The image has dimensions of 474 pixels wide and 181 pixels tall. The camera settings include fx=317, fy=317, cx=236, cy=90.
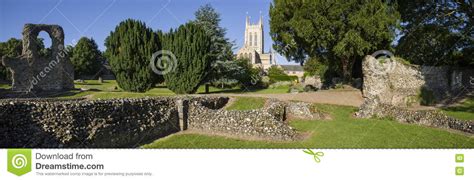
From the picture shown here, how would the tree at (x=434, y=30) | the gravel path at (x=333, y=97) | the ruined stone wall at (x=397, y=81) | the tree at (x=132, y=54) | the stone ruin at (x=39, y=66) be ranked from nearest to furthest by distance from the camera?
the tree at (x=434, y=30) → the gravel path at (x=333, y=97) → the ruined stone wall at (x=397, y=81) → the stone ruin at (x=39, y=66) → the tree at (x=132, y=54)

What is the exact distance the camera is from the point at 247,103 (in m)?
15.1

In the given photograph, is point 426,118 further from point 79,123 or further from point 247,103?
point 79,123

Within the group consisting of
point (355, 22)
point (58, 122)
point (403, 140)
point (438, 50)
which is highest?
point (355, 22)

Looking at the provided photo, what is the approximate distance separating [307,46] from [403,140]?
1344 cm

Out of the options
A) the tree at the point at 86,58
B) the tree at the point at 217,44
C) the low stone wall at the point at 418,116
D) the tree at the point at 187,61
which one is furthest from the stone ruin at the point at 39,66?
the tree at the point at 86,58

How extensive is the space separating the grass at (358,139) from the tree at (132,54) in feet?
42.4

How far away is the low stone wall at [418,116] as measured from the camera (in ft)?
33.5

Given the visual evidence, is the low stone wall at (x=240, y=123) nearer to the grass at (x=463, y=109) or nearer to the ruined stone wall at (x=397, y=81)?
the grass at (x=463, y=109)

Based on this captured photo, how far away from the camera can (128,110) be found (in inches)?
374

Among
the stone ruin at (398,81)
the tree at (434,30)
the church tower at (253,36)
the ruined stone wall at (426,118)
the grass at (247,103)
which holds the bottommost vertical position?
the ruined stone wall at (426,118)

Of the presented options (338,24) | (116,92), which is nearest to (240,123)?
(338,24)

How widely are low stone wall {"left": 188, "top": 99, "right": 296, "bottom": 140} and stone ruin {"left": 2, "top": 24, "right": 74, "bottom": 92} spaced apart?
14.1m
